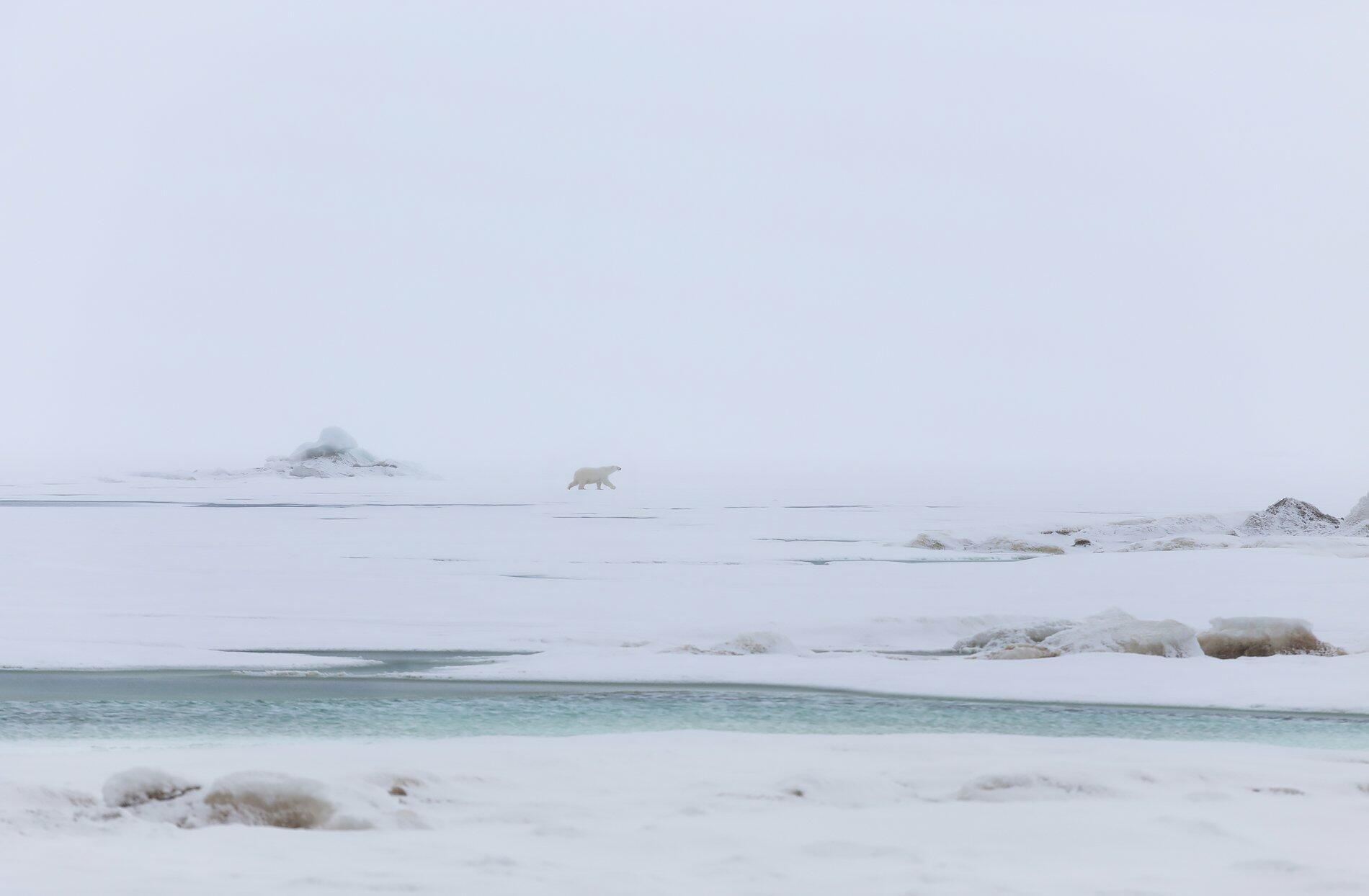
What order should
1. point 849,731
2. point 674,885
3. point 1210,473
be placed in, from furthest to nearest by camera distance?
point 1210,473, point 849,731, point 674,885

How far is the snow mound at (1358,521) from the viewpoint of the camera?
97.0ft

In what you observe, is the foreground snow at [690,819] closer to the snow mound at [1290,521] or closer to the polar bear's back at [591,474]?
the snow mound at [1290,521]

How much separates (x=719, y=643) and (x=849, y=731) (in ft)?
14.1

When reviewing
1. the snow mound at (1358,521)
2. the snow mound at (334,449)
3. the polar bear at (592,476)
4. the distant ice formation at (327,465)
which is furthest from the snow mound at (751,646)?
the snow mound at (334,449)

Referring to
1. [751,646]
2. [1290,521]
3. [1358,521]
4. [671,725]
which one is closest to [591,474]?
[1290,521]

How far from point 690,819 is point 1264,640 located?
8.80 m

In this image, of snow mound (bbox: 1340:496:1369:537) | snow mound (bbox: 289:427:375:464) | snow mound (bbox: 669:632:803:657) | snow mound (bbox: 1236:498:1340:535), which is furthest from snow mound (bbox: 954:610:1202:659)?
snow mound (bbox: 289:427:375:464)

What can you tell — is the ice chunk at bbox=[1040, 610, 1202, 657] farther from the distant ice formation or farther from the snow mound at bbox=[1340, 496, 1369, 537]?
the distant ice formation

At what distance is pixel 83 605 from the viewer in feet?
57.1

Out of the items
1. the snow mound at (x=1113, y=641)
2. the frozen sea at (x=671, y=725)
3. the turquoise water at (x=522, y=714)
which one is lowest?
the turquoise water at (x=522, y=714)

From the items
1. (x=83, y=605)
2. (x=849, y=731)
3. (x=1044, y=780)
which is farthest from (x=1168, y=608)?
(x=83, y=605)

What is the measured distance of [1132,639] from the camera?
13531 millimetres

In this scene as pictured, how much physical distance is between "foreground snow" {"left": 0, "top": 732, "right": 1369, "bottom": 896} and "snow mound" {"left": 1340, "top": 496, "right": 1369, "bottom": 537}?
75.5 feet

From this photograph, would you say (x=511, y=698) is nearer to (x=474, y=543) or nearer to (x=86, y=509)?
(x=474, y=543)
